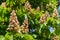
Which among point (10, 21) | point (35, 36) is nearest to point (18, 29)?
point (10, 21)

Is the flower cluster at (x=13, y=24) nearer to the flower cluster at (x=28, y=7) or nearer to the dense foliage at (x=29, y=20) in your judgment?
the dense foliage at (x=29, y=20)

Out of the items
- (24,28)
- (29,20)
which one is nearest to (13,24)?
(24,28)

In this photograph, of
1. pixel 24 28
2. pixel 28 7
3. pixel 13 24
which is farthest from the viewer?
pixel 28 7

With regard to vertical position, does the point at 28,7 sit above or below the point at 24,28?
above

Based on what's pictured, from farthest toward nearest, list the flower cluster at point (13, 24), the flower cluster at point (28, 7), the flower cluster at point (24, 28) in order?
the flower cluster at point (28, 7) < the flower cluster at point (24, 28) < the flower cluster at point (13, 24)

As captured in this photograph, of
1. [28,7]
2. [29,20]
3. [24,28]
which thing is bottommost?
[24,28]

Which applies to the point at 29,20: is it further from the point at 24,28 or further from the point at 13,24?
the point at 13,24

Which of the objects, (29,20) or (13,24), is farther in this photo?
(29,20)

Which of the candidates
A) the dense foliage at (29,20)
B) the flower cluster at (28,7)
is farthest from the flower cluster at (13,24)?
the flower cluster at (28,7)

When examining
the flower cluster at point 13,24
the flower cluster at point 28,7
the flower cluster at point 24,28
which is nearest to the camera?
the flower cluster at point 13,24

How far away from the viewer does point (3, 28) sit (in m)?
5.72

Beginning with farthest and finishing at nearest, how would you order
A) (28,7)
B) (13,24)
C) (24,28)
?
(28,7) < (24,28) < (13,24)

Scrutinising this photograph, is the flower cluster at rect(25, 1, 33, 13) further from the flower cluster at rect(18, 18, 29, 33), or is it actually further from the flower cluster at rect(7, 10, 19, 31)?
the flower cluster at rect(7, 10, 19, 31)

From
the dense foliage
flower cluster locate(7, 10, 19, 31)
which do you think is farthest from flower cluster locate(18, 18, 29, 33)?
flower cluster locate(7, 10, 19, 31)
